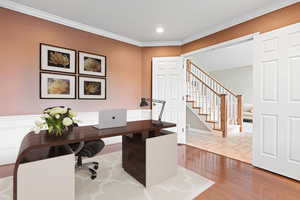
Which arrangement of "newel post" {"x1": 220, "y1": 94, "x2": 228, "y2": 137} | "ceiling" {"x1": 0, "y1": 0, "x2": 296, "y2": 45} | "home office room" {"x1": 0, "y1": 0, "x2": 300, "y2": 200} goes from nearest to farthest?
"home office room" {"x1": 0, "y1": 0, "x2": 300, "y2": 200} < "ceiling" {"x1": 0, "y1": 0, "x2": 296, "y2": 45} < "newel post" {"x1": 220, "y1": 94, "x2": 228, "y2": 137}

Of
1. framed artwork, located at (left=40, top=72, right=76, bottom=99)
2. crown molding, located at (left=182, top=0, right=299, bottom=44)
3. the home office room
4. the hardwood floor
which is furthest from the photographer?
framed artwork, located at (left=40, top=72, right=76, bottom=99)

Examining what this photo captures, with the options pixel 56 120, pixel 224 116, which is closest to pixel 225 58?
pixel 224 116

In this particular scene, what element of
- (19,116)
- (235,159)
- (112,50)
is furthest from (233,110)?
(19,116)

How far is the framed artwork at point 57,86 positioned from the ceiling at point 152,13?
1051mm

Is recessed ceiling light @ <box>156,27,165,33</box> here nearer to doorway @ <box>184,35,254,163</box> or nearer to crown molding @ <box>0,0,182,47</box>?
crown molding @ <box>0,0,182,47</box>

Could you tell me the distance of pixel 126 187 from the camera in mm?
1923

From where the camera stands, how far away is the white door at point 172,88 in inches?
147

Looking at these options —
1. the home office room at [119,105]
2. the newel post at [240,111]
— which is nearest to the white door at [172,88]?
the home office room at [119,105]

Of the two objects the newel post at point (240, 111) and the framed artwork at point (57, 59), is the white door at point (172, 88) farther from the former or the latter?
the newel post at point (240, 111)

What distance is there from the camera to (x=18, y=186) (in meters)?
1.19

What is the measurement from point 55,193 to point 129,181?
951 millimetres

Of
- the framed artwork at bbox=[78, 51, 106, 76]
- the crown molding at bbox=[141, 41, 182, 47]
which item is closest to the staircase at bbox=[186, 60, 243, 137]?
the crown molding at bbox=[141, 41, 182, 47]

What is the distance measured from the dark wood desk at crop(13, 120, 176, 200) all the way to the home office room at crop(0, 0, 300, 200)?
0.01 m

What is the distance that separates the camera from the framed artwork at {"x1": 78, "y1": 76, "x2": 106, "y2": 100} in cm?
316
